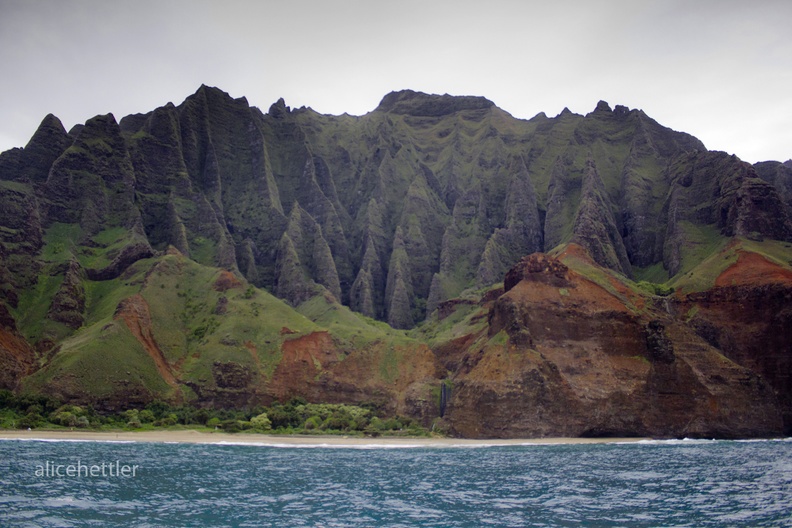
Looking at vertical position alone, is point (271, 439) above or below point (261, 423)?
below

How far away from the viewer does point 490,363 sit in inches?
5728

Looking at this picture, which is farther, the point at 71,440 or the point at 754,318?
the point at 754,318

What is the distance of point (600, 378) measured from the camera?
142 metres

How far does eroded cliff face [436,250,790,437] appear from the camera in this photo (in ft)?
451

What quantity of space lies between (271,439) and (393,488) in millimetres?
A: 67558

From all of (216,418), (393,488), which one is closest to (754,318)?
(216,418)

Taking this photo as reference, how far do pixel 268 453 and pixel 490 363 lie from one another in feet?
188

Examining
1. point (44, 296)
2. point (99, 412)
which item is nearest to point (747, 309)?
point (99, 412)

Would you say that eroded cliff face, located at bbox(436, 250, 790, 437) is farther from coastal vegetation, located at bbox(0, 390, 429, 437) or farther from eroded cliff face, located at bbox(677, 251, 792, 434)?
coastal vegetation, located at bbox(0, 390, 429, 437)

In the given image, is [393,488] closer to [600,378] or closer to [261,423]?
[261,423]

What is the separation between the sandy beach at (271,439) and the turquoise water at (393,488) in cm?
1397

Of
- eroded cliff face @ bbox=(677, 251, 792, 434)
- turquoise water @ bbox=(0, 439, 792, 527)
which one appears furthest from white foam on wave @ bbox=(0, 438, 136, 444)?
eroded cliff face @ bbox=(677, 251, 792, 434)

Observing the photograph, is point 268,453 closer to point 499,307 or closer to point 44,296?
point 499,307

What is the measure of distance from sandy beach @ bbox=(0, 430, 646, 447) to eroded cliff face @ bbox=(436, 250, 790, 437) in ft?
16.3
